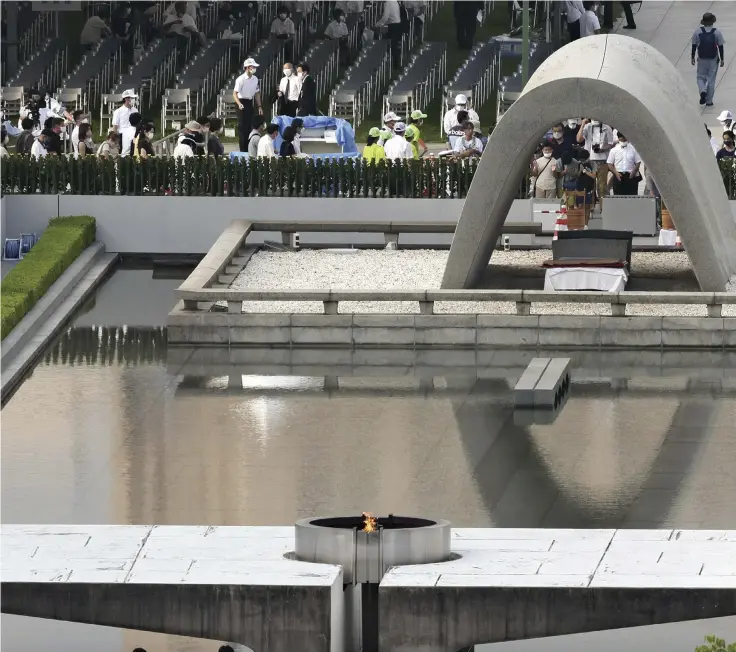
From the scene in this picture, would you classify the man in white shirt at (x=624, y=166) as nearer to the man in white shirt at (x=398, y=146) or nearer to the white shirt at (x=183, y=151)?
the man in white shirt at (x=398, y=146)

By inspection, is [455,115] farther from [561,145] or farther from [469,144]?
[561,145]

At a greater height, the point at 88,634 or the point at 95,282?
the point at 95,282

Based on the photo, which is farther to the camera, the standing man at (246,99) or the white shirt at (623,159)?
the standing man at (246,99)

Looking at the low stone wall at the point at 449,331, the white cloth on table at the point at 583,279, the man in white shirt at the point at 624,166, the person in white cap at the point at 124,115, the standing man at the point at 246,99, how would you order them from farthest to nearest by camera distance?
the standing man at the point at 246,99 < the person in white cap at the point at 124,115 < the man in white shirt at the point at 624,166 < the white cloth on table at the point at 583,279 < the low stone wall at the point at 449,331

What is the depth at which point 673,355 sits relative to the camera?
1013 inches

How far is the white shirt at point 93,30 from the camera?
48281 mm

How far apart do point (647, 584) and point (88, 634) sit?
4449 millimetres

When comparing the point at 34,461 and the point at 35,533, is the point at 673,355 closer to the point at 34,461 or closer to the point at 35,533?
the point at 34,461

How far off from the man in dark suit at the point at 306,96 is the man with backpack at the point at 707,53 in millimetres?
8108

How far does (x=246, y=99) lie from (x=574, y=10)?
9.73 metres

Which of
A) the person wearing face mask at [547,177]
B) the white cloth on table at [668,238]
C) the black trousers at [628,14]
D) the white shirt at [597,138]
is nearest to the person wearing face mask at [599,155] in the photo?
the white shirt at [597,138]

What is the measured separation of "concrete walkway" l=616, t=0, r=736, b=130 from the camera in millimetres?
Answer: 43281

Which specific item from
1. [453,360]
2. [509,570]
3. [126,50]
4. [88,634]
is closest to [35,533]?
[88,634]

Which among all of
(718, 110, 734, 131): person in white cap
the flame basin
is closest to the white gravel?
(718, 110, 734, 131): person in white cap
